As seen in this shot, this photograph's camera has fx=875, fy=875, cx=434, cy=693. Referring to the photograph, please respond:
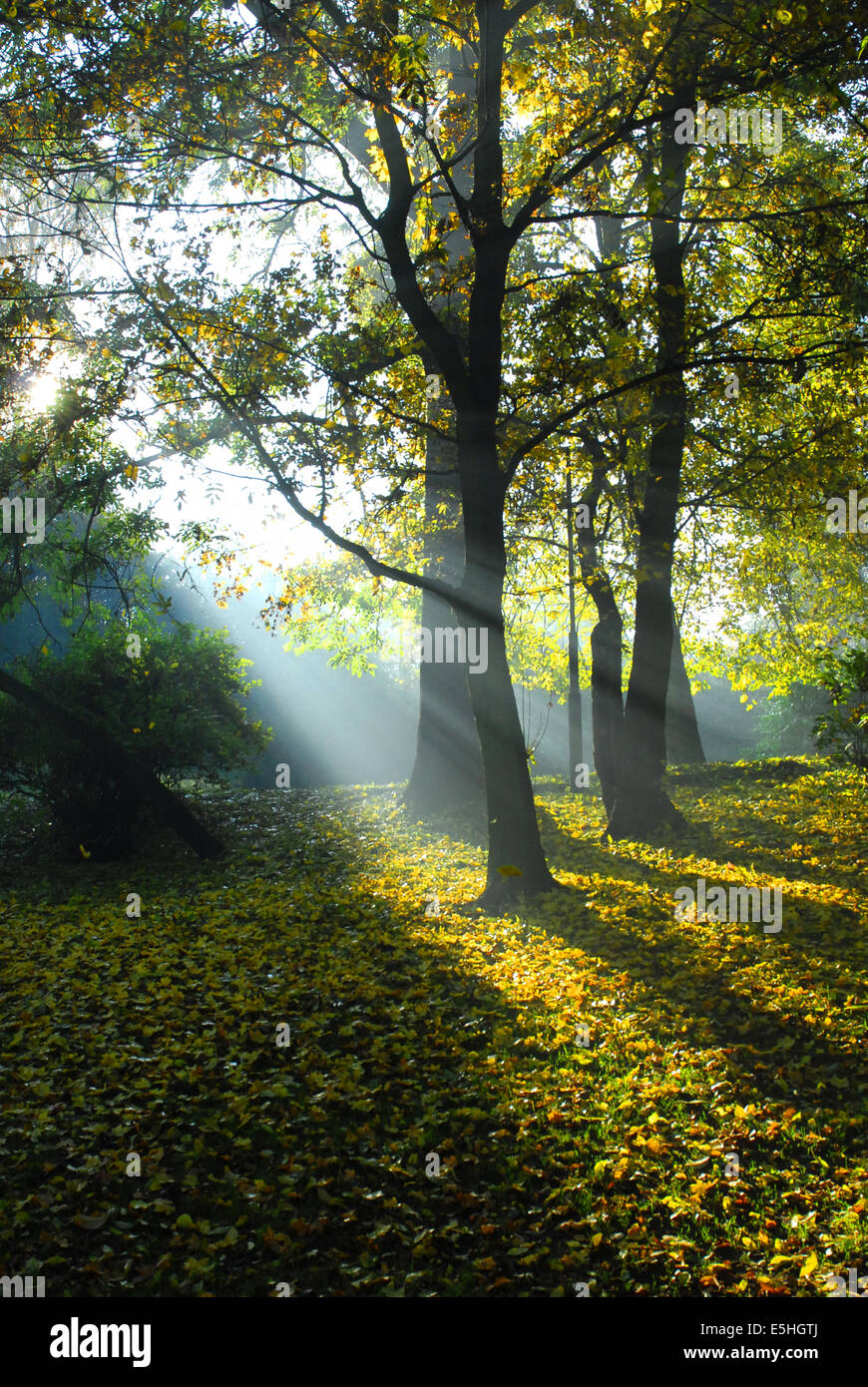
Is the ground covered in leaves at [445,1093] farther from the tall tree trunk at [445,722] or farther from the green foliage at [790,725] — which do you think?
the green foliage at [790,725]

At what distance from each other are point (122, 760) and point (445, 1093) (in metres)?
7.90

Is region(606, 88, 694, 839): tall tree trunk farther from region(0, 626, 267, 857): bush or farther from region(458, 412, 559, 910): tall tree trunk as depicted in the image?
region(0, 626, 267, 857): bush

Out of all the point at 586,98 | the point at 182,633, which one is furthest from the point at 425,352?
the point at 182,633

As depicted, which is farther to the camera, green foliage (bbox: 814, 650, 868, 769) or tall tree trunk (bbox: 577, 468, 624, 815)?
tall tree trunk (bbox: 577, 468, 624, 815)

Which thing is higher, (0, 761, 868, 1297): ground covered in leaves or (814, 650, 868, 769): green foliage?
(814, 650, 868, 769): green foliage

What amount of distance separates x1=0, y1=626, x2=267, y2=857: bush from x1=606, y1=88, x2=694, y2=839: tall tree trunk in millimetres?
5823

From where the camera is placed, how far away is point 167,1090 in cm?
549

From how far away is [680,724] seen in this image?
19469mm

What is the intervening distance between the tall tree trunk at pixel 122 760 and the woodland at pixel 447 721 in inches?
2.3

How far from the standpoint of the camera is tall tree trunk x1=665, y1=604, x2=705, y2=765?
1911 cm

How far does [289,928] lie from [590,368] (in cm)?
653

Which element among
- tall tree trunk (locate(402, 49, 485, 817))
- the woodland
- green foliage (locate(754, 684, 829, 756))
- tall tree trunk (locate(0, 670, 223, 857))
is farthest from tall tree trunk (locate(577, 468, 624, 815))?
green foliage (locate(754, 684, 829, 756))

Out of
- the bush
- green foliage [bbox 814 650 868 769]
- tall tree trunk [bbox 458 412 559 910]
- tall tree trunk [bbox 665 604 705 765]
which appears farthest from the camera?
tall tree trunk [bbox 665 604 705 765]

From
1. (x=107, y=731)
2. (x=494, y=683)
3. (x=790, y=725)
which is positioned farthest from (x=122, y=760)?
(x=790, y=725)
